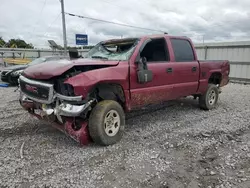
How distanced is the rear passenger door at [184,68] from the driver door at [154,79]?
0.23 metres

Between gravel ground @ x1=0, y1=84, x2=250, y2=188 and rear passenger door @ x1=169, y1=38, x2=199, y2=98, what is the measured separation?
2.53ft

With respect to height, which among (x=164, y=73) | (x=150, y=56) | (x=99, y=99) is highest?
(x=150, y=56)

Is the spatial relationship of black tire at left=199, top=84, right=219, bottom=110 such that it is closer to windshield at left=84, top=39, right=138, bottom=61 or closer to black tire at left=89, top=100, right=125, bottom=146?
windshield at left=84, top=39, right=138, bottom=61

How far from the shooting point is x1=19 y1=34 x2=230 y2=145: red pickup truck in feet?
11.1

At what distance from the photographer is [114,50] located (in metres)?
5.08

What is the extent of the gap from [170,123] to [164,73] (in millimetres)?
1189

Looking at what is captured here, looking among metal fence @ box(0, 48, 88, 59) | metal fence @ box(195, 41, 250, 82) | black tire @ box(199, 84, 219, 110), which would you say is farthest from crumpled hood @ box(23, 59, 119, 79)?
metal fence @ box(0, 48, 88, 59)

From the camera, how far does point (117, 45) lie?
5.19 metres

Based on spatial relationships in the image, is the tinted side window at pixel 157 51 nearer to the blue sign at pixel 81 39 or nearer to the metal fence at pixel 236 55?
the metal fence at pixel 236 55

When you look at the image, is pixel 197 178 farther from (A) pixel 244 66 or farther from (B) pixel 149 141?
(A) pixel 244 66

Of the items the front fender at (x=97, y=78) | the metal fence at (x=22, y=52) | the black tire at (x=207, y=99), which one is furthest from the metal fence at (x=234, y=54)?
the front fender at (x=97, y=78)

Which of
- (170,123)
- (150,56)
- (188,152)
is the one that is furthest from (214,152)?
(150,56)

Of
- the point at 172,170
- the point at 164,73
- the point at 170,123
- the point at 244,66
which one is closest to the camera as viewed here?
the point at 172,170

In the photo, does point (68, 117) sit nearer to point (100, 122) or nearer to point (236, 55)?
point (100, 122)
